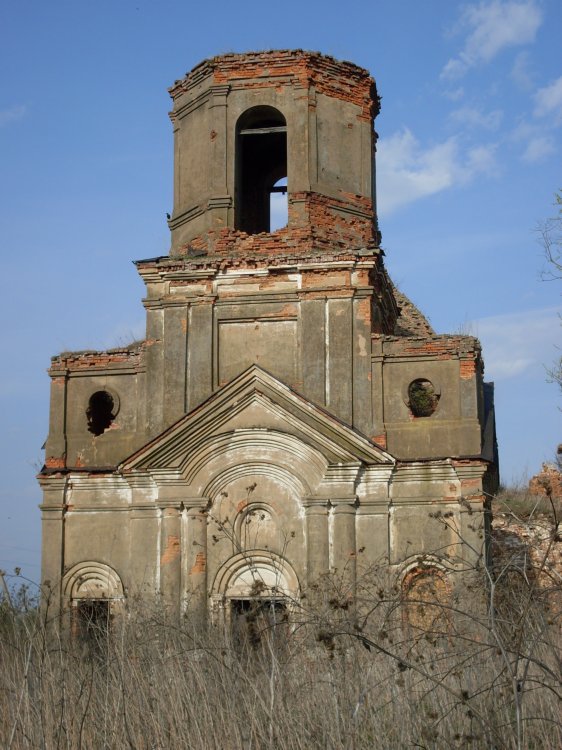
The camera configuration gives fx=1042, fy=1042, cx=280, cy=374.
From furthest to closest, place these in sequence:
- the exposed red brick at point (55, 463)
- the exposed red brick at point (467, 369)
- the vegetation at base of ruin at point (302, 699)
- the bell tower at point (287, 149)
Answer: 1. the bell tower at point (287, 149)
2. the exposed red brick at point (55, 463)
3. the exposed red brick at point (467, 369)
4. the vegetation at base of ruin at point (302, 699)

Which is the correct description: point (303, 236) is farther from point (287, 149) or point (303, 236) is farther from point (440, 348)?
point (440, 348)

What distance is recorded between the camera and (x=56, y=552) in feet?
48.8

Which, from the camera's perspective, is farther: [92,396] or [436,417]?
[92,396]

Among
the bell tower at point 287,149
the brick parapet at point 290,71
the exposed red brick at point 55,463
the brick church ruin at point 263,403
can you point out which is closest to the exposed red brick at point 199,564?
the brick church ruin at point 263,403

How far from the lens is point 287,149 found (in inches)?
611

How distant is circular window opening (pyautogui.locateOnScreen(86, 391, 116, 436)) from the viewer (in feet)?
50.8

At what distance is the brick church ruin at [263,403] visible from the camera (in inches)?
550

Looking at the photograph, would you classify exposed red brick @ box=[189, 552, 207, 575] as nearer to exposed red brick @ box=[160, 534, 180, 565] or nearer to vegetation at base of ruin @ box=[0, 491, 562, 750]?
exposed red brick @ box=[160, 534, 180, 565]

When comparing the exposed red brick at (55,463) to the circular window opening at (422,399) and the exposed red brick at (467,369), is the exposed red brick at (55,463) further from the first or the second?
the exposed red brick at (467,369)

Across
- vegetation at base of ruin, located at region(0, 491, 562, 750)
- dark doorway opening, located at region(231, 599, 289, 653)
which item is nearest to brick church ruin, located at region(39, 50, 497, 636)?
dark doorway opening, located at region(231, 599, 289, 653)

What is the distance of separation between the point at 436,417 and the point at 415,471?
83cm

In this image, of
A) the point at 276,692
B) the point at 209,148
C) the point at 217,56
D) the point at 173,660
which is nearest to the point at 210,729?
the point at 276,692

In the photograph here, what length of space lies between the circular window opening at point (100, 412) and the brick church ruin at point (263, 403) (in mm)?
48

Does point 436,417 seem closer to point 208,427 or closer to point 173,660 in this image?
point 208,427
